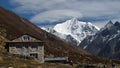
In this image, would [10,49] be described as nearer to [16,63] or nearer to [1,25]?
[16,63]

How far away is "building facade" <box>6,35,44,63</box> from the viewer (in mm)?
79744

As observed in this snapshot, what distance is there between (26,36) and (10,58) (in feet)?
136

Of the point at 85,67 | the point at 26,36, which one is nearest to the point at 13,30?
the point at 26,36

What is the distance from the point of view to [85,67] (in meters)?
46.0

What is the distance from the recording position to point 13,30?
7392 inches

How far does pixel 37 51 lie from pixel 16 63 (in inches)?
1612

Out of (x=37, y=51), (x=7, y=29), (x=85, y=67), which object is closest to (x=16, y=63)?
(x=85, y=67)

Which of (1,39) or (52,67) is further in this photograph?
(1,39)

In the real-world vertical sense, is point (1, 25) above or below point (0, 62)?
above

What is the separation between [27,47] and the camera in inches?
3187

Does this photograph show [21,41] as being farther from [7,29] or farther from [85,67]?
[7,29]

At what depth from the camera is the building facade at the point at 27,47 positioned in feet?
262

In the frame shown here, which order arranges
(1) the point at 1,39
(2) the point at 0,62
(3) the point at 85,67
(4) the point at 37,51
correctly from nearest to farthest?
(2) the point at 0,62
(3) the point at 85,67
(4) the point at 37,51
(1) the point at 1,39

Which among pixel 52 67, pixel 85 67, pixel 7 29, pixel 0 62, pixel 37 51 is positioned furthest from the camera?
pixel 7 29
